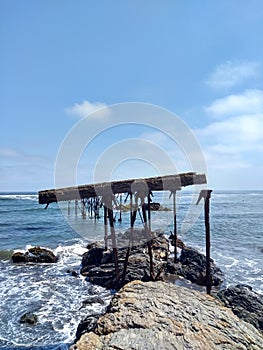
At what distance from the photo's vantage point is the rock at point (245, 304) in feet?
28.6

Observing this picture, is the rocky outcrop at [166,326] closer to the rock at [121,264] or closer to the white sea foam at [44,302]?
the white sea foam at [44,302]

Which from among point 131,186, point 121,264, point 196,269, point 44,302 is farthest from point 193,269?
point 131,186

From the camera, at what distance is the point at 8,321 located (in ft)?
32.0

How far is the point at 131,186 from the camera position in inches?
375

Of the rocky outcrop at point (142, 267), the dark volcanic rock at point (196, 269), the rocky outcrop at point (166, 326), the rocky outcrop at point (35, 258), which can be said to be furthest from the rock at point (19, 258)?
the rocky outcrop at point (166, 326)

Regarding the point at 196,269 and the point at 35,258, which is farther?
the point at 35,258

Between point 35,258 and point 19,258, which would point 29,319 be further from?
point 19,258

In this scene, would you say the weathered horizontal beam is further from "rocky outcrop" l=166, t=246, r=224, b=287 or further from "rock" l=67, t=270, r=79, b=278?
"rock" l=67, t=270, r=79, b=278

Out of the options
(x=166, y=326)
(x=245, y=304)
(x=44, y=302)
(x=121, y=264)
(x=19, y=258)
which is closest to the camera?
(x=166, y=326)

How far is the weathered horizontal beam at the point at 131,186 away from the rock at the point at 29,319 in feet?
13.9

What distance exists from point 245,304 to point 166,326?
5831mm

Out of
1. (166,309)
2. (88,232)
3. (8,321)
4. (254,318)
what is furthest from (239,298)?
(88,232)

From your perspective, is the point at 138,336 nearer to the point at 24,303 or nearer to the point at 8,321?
the point at 8,321

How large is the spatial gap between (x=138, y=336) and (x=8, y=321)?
7145 millimetres
